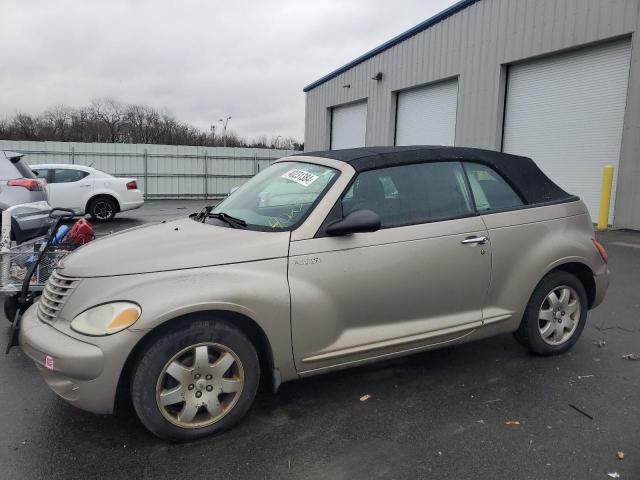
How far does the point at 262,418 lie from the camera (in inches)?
125

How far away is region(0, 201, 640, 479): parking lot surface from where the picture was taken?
8.73ft

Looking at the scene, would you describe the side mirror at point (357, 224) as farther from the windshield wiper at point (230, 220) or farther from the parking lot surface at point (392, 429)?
the parking lot surface at point (392, 429)

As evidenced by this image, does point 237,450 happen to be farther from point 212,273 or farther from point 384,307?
point 384,307

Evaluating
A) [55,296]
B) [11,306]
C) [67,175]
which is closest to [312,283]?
[55,296]

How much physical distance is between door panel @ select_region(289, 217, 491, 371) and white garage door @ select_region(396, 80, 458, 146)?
502 inches

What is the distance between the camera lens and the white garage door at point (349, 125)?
2117 cm

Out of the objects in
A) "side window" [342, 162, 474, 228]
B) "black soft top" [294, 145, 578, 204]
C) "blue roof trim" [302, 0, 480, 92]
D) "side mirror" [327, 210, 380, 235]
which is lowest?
"side mirror" [327, 210, 380, 235]

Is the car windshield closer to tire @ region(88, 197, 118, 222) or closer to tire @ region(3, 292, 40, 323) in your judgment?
tire @ region(3, 292, 40, 323)

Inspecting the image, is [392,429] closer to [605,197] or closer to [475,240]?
[475,240]

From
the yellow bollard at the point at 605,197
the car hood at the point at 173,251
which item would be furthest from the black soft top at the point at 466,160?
the yellow bollard at the point at 605,197

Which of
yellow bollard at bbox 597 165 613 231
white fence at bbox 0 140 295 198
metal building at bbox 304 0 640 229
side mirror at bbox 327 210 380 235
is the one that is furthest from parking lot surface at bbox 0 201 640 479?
white fence at bbox 0 140 295 198

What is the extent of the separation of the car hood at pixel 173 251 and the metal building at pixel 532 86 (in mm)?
10088

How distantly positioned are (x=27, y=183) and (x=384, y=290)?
208 inches

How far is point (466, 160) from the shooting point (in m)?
3.90
